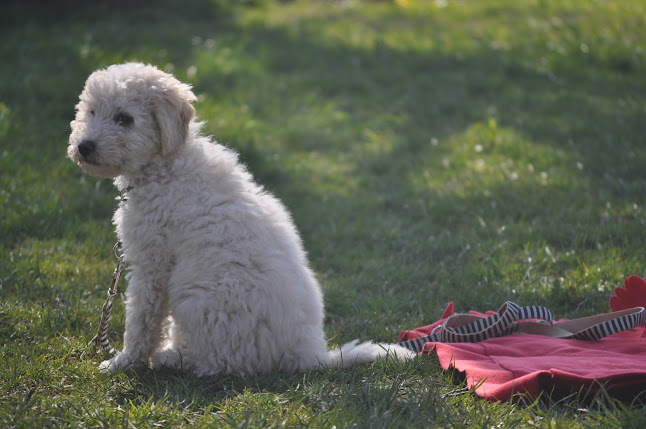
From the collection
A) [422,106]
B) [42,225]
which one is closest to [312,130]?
[422,106]

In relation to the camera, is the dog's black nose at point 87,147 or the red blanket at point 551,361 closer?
the red blanket at point 551,361

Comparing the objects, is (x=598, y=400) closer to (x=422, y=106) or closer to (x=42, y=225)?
(x=42, y=225)

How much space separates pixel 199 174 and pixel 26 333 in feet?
4.47

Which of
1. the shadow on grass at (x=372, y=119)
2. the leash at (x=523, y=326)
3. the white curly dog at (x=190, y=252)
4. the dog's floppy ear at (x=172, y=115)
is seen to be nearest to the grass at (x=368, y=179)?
the shadow on grass at (x=372, y=119)

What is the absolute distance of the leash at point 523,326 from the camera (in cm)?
343

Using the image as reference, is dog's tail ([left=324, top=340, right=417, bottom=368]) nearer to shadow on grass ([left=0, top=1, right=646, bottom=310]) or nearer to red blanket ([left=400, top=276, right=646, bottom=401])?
red blanket ([left=400, top=276, right=646, bottom=401])

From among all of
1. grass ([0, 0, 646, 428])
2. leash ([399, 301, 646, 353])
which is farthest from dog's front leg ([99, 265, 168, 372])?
leash ([399, 301, 646, 353])

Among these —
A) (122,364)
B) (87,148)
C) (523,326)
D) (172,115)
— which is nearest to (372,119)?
(523,326)

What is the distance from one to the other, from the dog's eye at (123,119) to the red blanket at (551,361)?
1976 millimetres

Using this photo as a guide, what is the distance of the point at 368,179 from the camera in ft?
20.8

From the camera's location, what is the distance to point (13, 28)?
9344 millimetres

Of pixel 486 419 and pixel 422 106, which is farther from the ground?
pixel 422 106

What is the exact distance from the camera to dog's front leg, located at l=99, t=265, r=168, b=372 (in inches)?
123

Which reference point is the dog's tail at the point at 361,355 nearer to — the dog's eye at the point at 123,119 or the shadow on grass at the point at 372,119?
the shadow on grass at the point at 372,119
